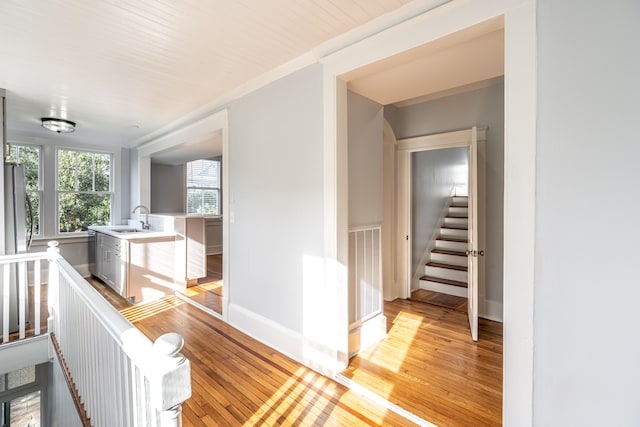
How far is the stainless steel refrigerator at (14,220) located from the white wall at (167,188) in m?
3.61

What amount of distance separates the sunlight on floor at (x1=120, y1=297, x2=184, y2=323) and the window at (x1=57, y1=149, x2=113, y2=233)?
268 centimetres

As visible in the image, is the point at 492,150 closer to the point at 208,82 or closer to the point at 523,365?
the point at 523,365

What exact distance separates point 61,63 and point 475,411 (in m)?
4.24

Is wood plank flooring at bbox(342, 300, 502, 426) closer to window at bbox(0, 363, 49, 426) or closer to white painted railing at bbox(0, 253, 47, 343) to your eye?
white painted railing at bbox(0, 253, 47, 343)

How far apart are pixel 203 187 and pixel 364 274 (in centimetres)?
621

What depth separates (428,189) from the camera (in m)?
5.14

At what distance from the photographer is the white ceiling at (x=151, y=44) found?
1.90m

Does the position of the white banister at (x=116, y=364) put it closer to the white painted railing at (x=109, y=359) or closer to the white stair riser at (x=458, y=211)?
the white painted railing at (x=109, y=359)

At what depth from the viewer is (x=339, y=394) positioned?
2166 mm

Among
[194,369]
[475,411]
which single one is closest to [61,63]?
[194,369]

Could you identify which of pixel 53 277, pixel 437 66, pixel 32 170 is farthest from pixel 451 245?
pixel 32 170

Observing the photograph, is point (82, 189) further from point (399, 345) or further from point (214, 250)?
point (399, 345)

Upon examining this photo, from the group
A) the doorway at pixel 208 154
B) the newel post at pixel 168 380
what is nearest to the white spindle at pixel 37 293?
the doorway at pixel 208 154

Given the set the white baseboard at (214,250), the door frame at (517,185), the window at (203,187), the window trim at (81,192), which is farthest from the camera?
the white baseboard at (214,250)
